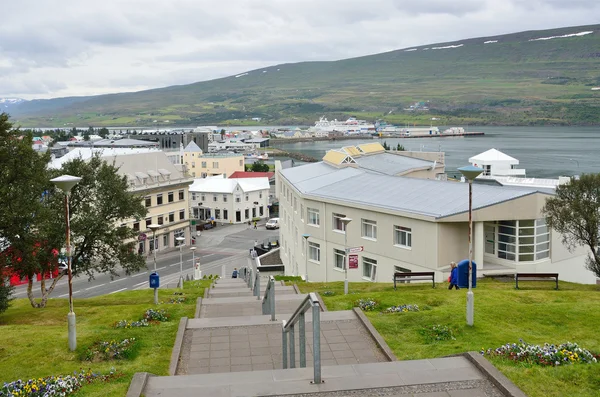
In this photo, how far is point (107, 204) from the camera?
76.7ft

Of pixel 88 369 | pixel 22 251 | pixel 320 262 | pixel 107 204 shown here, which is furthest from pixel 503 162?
pixel 88 369

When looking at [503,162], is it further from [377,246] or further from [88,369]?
[88,369]

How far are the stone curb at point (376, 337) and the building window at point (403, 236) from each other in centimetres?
1331

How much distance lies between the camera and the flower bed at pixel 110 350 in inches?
410

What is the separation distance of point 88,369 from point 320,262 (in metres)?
22.5

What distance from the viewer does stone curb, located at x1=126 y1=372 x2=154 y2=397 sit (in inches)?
309

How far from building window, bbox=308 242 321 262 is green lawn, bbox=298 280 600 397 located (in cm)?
1577

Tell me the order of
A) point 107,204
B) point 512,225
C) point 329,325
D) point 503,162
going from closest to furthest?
point 329,325 → point 107,204 → point 512,225 → point 503,162

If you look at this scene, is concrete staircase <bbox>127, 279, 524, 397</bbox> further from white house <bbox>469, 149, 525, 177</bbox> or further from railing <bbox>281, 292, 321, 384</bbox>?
white house <bbox>469, 149, 525, 177</bbox>

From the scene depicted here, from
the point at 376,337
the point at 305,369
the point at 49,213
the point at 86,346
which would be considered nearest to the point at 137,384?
the point at 305,369

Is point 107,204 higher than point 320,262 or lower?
higher

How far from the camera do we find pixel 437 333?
1137cm

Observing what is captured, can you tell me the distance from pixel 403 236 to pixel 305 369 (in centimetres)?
1814

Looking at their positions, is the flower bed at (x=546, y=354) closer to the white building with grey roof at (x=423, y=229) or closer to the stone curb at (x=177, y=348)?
the stone curb at (x=177, y=348)
